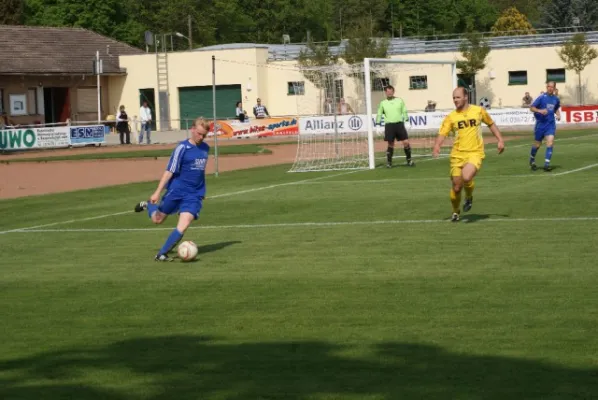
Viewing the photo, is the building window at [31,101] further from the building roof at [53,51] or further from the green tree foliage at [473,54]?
the green tree foliage at [473,54]

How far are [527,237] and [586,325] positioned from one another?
5707 mm

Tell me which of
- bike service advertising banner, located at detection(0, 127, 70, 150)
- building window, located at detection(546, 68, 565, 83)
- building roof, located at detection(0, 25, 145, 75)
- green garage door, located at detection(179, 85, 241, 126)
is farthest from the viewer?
green garage door, located at detection(179, 85, 241, 126)

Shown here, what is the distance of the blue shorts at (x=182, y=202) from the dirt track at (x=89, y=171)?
13.1m

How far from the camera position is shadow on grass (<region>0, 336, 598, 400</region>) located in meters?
7.40

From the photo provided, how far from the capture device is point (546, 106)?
976 inches

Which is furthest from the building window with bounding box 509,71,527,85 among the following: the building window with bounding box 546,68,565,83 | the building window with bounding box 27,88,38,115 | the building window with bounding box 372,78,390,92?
the building window with bounding box 372,78,390,92

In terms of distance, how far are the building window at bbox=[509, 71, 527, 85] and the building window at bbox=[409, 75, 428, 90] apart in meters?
10.0

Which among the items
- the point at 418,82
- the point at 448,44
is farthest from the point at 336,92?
the point at 448,44

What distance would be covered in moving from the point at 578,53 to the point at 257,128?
18639mm

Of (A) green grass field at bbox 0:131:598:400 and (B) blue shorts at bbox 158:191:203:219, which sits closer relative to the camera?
(A) green grass field at bbox 0:131:598:400

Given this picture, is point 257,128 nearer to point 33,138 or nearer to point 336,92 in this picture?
point 33,138

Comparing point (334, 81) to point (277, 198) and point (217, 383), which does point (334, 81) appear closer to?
point (277, 198)

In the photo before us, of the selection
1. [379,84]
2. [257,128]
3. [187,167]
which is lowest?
[187,167]

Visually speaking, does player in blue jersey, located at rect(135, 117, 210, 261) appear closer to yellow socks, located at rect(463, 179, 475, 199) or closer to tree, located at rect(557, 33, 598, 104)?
yellow socks, located at rect(463, 179, 475, 199)
